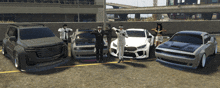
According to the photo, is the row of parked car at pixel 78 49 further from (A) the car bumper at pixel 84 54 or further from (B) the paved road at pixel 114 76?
(B) the paved road at pixel 114 76

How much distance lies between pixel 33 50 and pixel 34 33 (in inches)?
67.4

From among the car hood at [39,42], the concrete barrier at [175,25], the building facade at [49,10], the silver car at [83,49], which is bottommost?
the silver car at [83,49]

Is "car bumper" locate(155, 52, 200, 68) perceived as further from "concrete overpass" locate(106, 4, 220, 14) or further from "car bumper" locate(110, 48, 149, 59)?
"concrete overpass" locate(106, 4, 220, 14)

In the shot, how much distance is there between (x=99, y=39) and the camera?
737 centimetres

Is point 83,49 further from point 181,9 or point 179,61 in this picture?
point 181,9

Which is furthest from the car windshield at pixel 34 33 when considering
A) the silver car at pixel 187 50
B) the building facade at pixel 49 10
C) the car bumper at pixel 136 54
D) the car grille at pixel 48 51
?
the building facade at pixel 49 10

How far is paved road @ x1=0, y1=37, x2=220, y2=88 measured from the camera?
5184 millimetres

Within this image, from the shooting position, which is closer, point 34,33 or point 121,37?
point 121,37

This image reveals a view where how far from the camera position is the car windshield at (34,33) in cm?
741

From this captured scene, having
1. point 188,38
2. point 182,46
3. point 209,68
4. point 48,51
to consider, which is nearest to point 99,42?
point 48,51

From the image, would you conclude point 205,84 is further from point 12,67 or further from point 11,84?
point 12,67

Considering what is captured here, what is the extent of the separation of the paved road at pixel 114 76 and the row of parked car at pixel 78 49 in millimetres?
382

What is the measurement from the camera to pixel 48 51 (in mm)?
6598

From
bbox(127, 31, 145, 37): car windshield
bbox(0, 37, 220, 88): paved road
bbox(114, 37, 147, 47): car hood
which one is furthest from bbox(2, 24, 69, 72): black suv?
bbox(127, 31, 145, 37): car windshield
